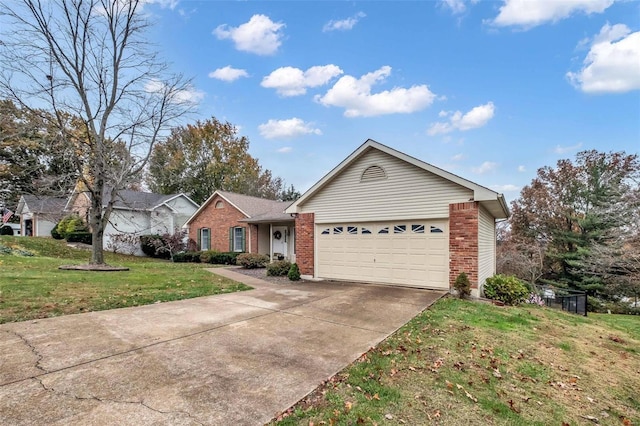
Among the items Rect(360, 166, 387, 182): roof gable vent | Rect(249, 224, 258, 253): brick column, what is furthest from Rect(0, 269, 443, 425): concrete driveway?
Rect(249, 224, 258, 253): brick column

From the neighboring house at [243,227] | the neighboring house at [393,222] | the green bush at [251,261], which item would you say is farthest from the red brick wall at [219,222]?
the neighboring house at [393,222]

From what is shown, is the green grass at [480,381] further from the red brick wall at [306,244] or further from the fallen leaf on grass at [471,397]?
the red brick wall at [306,244]

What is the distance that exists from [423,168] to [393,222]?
6.46ft

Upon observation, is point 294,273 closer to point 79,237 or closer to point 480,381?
point 480,381

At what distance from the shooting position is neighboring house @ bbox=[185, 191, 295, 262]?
19078 millimetres

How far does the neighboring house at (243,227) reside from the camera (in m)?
19.1

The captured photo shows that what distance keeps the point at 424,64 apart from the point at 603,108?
8.32m

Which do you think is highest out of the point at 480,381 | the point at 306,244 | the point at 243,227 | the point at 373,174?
the point at 373,174

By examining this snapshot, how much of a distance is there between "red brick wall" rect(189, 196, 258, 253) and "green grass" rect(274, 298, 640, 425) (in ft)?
52.6

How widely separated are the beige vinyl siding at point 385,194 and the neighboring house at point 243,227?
20.2 feet

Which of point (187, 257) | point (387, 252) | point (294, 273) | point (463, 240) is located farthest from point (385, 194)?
point (187, 257)

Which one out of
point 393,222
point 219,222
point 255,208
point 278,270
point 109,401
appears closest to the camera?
point 109,401

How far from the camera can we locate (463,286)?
351 inches

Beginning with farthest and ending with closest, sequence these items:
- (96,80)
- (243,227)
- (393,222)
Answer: (243,227) < (96,80) < (393,222)
